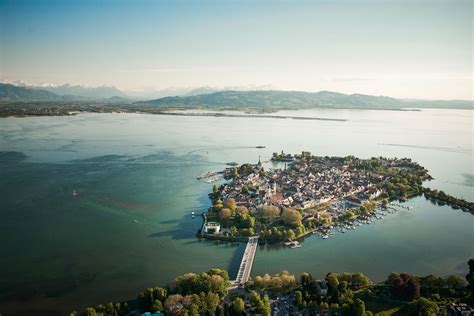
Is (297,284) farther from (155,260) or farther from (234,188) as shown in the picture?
(234,188)

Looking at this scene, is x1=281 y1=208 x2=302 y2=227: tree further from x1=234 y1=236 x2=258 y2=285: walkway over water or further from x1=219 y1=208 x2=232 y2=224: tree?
x1=219 y1=208 x2=232 y2=224: tree

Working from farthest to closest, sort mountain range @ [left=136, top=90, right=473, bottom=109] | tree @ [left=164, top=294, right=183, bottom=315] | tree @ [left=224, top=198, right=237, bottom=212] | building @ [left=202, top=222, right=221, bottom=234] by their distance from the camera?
mountain range @ [left=136, top=90, right=473, bottom=109], tree @ [left=224, top=198, right=237, bottom=212], building @ [left=202, top=222, right=221, bottom=234], tree @ [left=164, top=294, right=183, bottom=315]

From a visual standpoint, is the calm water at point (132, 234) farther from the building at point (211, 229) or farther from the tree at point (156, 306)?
the tree at point (156, 306)

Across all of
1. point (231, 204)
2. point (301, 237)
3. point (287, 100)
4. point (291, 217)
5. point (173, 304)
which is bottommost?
point (301, 237)

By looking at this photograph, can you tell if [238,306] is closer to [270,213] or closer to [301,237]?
[301,237]

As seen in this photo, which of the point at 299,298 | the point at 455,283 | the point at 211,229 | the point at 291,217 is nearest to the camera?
the point at 299,298


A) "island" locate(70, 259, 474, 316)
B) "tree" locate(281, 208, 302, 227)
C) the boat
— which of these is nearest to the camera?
"island" locate(70, 259, 474, 316)

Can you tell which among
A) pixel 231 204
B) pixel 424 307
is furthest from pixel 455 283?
pixel 231 204

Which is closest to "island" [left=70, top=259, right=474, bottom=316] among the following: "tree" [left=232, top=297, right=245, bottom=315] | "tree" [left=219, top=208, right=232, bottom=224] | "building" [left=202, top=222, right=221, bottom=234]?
"tree" [left=232, top=297, right=245, bottom=315]
